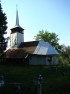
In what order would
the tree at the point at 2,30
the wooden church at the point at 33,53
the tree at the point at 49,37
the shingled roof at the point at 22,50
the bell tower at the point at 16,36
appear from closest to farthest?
the tree at the point at 2,30
the wooden church at the point at 33,53
the shingled roof at the point at 22,50
the bell tower at the point at 16,36
the tree at the point at 49,37

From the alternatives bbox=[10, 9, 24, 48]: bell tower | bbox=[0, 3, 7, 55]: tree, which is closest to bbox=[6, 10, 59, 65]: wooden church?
bbox=[10, 9, 24, 48]: bell tower

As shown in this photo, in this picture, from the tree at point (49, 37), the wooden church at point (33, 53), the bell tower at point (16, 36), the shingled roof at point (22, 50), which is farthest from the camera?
the tree at point (49, 37)

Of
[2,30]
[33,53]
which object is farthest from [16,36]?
[2,30]

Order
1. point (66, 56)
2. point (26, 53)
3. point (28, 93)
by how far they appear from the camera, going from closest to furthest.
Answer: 1. point (28, 93)
2. point (66, 56)
3. point (26, 53)

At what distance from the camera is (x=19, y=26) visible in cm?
5550

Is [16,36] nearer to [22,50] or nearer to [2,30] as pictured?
[22,50]

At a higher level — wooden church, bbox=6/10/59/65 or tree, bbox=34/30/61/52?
tree, bbox=34/30/61/52

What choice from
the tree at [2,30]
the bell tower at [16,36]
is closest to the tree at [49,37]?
the bell tower at [16,36]

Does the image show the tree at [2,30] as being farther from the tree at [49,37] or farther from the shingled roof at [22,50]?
the tree at [49,37]

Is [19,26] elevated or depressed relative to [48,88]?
elevated

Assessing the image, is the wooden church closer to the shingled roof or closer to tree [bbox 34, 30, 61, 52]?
A: the shingled roof

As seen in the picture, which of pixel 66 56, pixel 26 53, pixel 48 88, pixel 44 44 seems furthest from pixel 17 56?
pixel 48 88

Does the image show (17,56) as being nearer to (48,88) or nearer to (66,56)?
(66,56)

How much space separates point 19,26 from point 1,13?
62.4 ft
